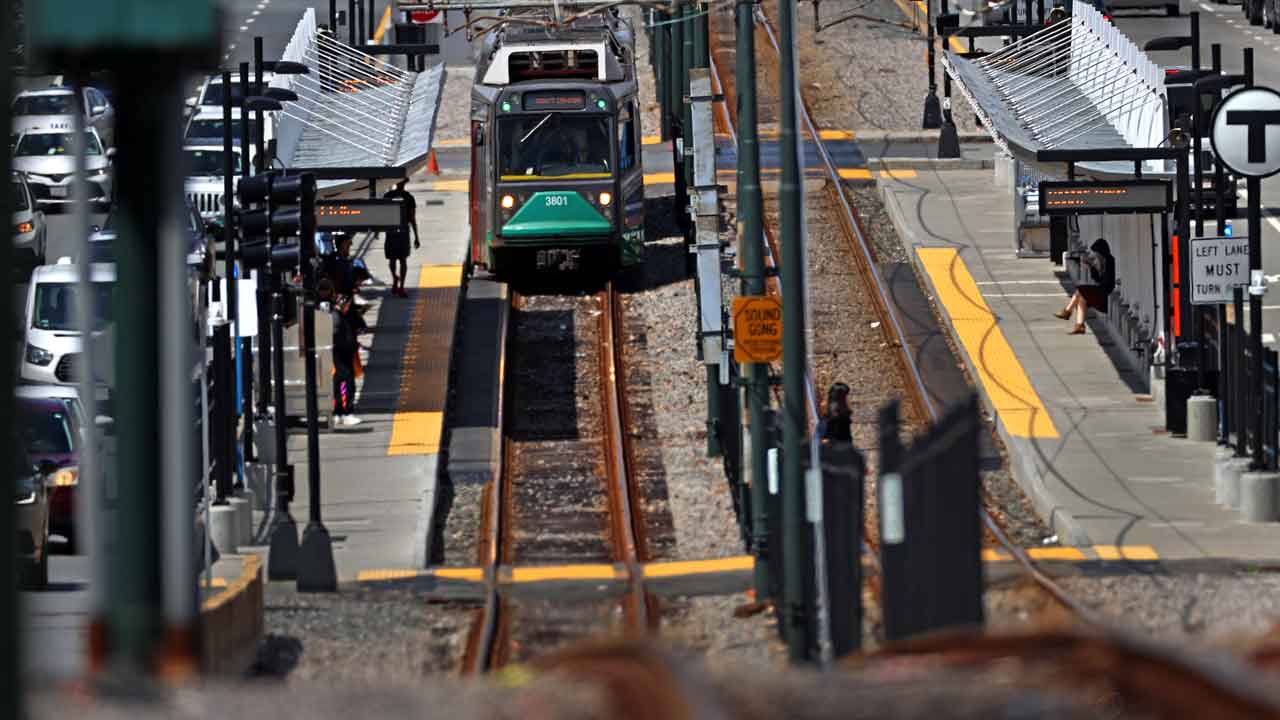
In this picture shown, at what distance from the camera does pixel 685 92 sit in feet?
146

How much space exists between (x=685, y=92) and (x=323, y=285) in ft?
64.3

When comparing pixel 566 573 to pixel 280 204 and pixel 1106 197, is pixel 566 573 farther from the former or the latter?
pixel 1106 197

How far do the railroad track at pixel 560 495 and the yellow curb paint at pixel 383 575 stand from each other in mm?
719

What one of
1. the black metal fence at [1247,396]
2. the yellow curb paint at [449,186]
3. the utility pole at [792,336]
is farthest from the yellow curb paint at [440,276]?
the utility pole at [792,336]

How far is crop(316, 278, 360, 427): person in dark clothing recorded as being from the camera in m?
27.3

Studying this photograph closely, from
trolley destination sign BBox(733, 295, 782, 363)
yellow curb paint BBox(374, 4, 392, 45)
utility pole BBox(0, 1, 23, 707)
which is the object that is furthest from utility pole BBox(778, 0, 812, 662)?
yellow curb paint BBox(374, 4, 392, 45)

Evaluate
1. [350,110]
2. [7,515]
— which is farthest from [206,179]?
[7,515]

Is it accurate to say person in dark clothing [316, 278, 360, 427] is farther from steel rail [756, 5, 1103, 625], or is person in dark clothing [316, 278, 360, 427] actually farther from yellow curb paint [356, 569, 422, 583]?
steel rail [756, 5, 1103, 625]

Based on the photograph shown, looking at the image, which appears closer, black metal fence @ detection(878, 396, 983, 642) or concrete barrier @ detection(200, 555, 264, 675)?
black metal fence @ detection(878, 396, 983, 642)

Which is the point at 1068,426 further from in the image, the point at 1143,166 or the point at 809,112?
the point at 809,112

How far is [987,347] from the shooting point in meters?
30.3

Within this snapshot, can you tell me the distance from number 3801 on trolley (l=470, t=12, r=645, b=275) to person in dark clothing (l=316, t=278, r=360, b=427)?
5710 mm

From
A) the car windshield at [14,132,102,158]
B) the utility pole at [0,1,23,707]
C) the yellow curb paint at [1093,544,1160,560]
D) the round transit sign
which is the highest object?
the car windshield at [14,132,102,158]

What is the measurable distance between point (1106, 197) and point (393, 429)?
906 centimetres
